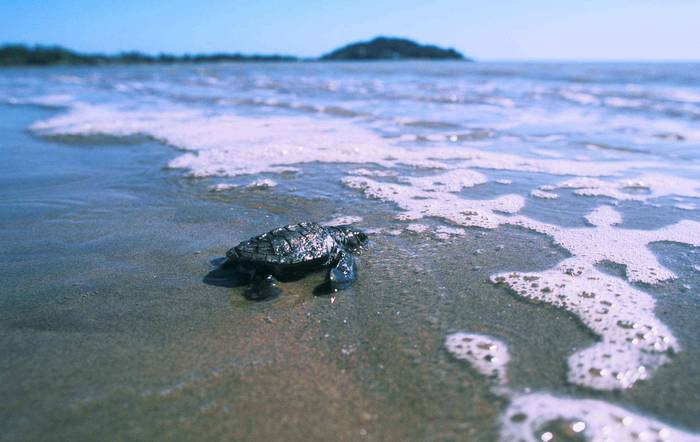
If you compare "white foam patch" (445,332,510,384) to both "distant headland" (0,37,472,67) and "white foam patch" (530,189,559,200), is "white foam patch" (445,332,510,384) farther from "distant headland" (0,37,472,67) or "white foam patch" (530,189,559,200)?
"distant headland" (0,37,472,67)

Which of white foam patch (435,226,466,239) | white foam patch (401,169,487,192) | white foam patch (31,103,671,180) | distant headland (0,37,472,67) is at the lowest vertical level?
white foam patch (435,226,466,239)

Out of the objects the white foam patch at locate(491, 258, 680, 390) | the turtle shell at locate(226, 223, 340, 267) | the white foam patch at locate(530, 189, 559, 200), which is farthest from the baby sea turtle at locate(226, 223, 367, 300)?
the white foam patch at locate(530, 189, 559, 200)

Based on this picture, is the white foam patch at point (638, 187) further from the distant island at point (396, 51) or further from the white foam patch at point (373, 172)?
the distant island at point (396, 51)

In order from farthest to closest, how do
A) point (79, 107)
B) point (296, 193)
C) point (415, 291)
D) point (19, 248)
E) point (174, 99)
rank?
1. point (174, 99)
2. point (79, 107)
3. point (296, 193)
4. point (19, 248)
5. point (415, 291)

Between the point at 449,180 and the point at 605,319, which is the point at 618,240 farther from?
the point at 449,180

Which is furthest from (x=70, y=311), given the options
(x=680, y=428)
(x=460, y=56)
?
(x=460, y=56)

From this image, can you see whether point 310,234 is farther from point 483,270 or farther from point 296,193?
point 296,193

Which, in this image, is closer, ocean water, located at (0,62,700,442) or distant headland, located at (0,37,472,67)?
ocean water, located at (0,62,700,442)
